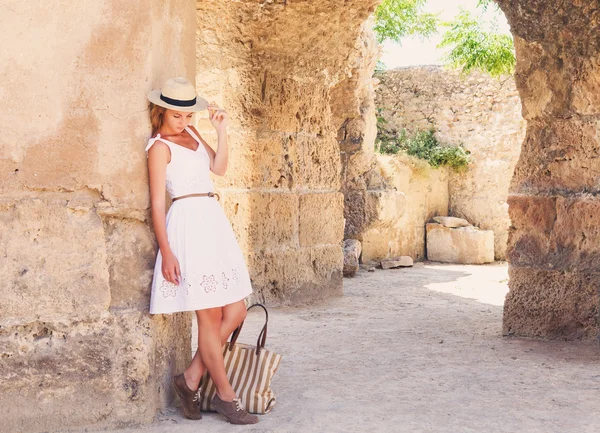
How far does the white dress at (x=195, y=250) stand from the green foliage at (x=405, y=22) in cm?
1833

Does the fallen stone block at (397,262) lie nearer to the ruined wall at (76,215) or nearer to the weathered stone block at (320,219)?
the weathered stone block at (320,219)

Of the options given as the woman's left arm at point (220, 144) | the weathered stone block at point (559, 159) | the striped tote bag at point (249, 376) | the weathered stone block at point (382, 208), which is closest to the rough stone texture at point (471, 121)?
the weathered stone block at point (382, 208)

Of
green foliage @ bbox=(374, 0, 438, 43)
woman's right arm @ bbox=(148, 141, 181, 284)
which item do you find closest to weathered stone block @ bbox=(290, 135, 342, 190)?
woman's right arm @ bbox=(148, 141, 181, 284)

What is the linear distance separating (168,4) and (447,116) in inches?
417

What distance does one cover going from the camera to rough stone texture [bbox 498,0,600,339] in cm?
498

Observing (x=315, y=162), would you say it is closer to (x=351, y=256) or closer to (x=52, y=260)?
(x=351, y=256)

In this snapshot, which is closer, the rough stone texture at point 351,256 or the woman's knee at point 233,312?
the woman's knee at point 233,312

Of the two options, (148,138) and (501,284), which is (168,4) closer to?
(148,138)

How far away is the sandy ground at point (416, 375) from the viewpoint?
10.8 ft

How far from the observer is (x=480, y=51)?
13.4 meters

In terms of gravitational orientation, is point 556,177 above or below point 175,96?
below

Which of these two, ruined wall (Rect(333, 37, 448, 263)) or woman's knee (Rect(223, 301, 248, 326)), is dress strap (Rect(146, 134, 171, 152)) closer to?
woman's knee (Rect(223, 301, 248, 326))

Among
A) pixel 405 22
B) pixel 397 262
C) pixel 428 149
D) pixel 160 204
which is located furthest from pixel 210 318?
pixel 405 22

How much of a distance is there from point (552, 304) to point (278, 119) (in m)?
3.15
